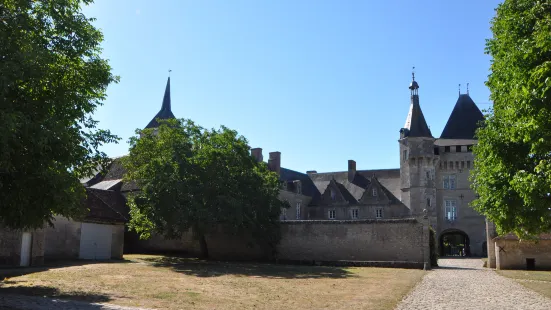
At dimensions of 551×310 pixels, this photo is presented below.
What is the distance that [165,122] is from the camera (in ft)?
99.8

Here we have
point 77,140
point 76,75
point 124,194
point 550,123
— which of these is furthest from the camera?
point 124,194

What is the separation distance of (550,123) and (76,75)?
1180cm

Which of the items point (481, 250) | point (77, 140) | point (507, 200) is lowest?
point (481, 250)

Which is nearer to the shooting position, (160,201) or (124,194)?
(160,201)

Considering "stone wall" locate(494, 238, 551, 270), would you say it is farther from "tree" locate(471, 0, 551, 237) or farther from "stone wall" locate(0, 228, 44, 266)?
"stone wall" locate(0, 228, 44, 266)

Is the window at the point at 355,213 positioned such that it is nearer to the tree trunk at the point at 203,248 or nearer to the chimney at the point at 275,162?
the chimney at the point at 275,162

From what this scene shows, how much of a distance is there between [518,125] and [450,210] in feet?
141

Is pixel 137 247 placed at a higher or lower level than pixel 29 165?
lower

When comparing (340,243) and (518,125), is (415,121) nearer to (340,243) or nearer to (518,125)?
(340,243)

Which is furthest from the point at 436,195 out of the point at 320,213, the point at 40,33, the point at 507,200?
the point at 40,33

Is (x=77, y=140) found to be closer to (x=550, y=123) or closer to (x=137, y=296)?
(x=137, y=296)

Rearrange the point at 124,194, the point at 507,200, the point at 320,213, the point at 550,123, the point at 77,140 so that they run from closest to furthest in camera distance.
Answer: the point at 550,123 → the point at 77,140 → the point at 507,200 → the point at 124,194 → the point at 320,213

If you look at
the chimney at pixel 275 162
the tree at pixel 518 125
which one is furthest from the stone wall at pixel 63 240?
the chimney at pixel 275 162

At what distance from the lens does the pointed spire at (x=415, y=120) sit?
52406 mm
